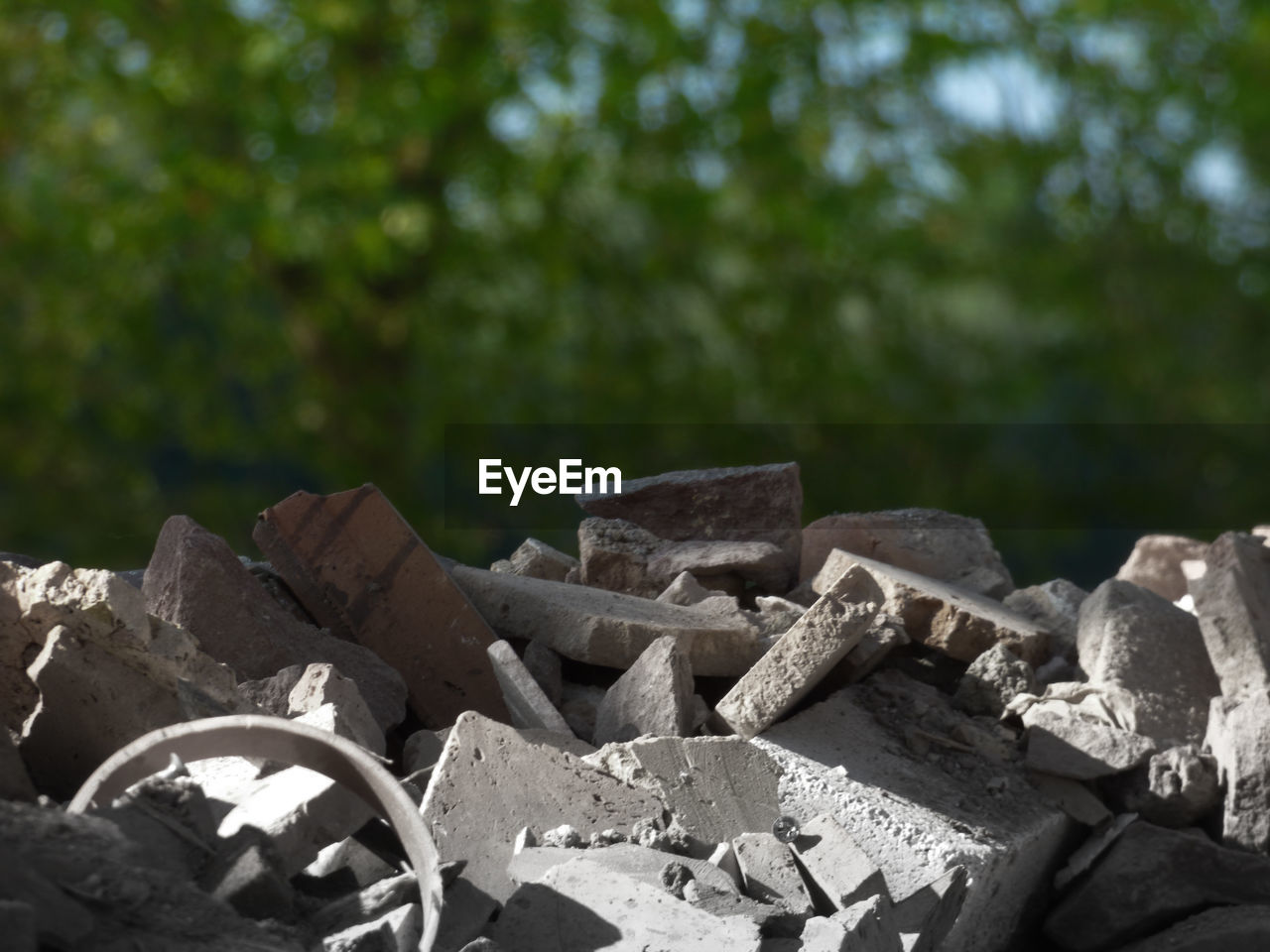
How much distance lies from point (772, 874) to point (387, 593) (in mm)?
1048

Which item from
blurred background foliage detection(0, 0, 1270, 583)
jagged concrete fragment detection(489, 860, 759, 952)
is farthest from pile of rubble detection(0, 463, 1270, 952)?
blurred background foliage detection(0, 0, 1270, 583)

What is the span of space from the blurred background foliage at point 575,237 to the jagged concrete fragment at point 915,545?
12.4 feet

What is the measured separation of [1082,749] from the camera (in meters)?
2.39

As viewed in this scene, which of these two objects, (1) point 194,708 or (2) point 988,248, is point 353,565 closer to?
(1) point 194,708

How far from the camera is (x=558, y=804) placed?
202 centimetres

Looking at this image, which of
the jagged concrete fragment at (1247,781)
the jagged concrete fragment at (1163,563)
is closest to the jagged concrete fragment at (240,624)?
the jagged concrete fragment at (1247,781)

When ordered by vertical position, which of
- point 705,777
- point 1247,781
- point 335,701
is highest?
point 335,701

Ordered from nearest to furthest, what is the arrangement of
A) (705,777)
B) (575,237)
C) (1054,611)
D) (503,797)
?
(503,797)
(705,777)
(1054,611)
(575,237)

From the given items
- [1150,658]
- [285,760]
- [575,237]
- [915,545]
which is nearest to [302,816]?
[285,760]

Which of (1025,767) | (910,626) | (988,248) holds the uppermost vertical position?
(988,248)

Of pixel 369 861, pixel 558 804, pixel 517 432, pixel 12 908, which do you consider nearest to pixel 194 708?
pixel 369 861

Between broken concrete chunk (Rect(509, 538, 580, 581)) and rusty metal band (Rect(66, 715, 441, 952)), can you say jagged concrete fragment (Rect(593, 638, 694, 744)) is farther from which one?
broken concrete chunk (Rect(509, 538, 580, 581))

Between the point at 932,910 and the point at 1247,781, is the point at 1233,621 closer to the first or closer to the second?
the point at 1247,781

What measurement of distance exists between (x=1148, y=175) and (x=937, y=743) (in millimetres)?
7425
